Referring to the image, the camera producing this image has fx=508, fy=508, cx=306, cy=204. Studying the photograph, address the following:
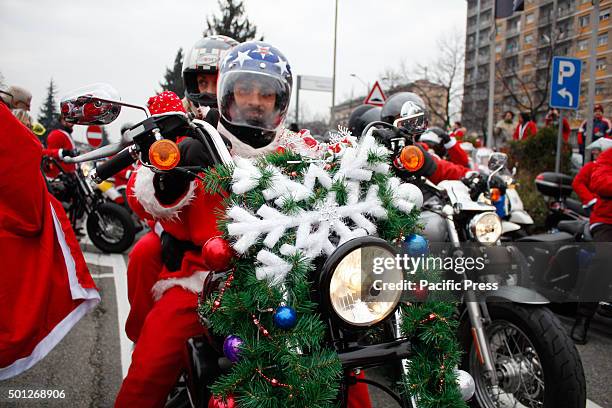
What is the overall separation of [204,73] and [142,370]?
1.80 m

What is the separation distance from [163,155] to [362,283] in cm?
71

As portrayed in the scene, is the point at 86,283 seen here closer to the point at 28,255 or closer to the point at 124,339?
the point at 28,255

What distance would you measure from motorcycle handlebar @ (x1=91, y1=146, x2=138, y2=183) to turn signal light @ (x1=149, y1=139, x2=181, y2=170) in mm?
170

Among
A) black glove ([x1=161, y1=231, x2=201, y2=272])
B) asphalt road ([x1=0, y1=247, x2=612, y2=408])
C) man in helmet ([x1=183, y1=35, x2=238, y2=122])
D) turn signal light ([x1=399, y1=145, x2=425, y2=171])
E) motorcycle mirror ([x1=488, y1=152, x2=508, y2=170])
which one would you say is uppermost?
man in helmet ([x1=183, y1=35, x2=238, y2=122])

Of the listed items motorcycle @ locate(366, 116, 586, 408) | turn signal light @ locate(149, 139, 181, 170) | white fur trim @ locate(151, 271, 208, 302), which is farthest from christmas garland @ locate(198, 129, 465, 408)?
motorcycle @ locate(366, 116, 586, 408)

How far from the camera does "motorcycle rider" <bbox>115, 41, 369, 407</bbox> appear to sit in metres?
1.94

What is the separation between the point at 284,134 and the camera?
2.24 metres

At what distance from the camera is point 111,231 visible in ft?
24.8

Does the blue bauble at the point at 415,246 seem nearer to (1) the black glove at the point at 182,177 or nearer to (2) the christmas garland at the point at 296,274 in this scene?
(2) the christmas garland at the point at 296,274

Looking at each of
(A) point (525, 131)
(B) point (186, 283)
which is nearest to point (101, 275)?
(B) point (186, 283)

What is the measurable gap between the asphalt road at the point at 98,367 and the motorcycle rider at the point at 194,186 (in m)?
1.47

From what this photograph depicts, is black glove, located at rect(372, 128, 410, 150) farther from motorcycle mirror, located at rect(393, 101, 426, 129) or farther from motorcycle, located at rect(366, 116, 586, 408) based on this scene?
motorcycle, located at rect(366, 116, 586, 408)

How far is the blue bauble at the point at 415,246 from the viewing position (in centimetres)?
152

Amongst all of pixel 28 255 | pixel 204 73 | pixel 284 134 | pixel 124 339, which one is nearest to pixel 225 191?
pixel 284 134
